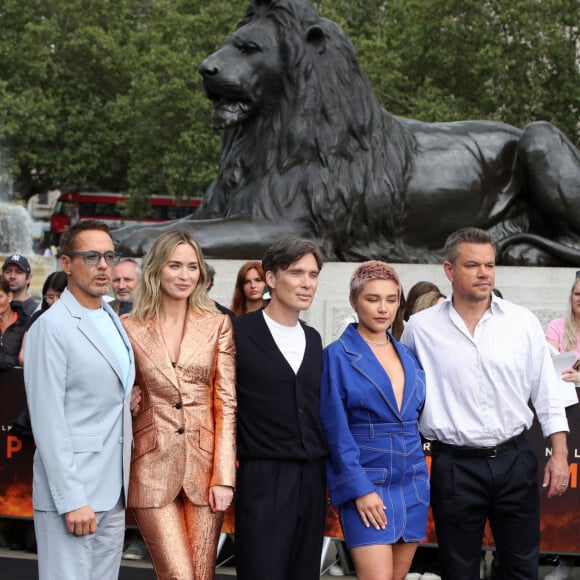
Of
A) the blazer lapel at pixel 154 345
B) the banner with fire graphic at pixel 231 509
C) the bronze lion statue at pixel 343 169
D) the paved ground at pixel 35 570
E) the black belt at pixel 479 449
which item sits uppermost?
the bronze lion statue at pixel 343 169

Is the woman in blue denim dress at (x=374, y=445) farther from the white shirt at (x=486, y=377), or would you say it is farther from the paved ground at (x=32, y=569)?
the paved ground at (x=32, y=569)

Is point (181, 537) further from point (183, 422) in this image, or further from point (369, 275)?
point (369, 275)

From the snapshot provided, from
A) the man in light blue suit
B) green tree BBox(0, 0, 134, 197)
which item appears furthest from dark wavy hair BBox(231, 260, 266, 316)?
green tree BBox(0, 0, 134, 197)

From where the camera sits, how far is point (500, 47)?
2619 cm

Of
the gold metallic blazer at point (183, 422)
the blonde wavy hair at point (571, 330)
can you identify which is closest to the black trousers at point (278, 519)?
the gold metallic blazer at point (183, 422)

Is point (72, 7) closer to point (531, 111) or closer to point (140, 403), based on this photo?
point (531, 111)

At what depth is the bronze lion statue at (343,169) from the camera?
7934 millimetres

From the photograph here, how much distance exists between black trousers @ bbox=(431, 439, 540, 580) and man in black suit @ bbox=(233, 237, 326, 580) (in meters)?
0.53

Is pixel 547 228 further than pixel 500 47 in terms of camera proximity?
No

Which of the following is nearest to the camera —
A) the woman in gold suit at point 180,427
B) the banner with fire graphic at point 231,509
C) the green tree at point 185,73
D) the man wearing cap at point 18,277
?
the woman in gold suit at point 180,427

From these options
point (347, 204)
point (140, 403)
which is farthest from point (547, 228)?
point (140, 403)

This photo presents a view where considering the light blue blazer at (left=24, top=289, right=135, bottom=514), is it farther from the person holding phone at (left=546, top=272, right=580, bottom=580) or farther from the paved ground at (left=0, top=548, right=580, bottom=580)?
the person holding phone at (left=546, top=272, right=580, bottom=580)

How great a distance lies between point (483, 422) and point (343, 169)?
4.21m

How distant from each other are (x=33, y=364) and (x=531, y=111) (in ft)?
79.7
